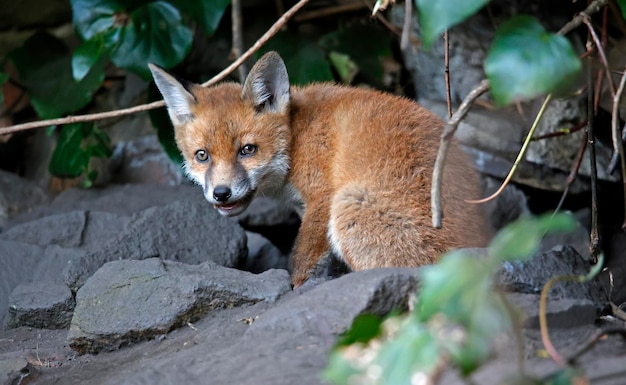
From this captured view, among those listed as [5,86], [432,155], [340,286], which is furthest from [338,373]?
[5,86]

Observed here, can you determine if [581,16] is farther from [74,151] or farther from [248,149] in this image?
[74,151]

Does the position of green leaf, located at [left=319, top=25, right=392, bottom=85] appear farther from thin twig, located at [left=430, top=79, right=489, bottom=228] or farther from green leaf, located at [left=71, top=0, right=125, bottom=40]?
thin twig, located at [left=430, top=79, right=489, bottom=228]

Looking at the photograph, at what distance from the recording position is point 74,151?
815cm

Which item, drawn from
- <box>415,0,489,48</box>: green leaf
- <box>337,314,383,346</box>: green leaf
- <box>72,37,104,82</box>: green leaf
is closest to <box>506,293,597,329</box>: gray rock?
<box>337,314,383,346</box>: green leaf

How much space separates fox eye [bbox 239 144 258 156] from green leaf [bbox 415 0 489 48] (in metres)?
3.23

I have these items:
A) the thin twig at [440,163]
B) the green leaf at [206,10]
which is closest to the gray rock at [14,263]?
the green leaf at [206,10]

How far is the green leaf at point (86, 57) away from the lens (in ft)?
23.2

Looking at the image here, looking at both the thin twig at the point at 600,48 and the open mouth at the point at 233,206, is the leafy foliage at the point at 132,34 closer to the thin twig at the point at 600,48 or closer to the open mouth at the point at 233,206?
the open mouth at the point at 233,206

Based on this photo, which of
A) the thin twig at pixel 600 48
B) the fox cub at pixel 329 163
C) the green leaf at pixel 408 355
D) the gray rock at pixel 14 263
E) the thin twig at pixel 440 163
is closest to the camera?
the green leaf at pixel 408 355

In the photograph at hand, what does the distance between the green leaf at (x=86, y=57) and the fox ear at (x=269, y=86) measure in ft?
7.28

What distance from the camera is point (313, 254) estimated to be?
5250 mm

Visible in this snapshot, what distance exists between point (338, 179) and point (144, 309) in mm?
1628

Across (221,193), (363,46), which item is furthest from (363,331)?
(363,46)

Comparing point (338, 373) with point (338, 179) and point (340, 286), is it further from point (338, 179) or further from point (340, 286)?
point (338, 179)
